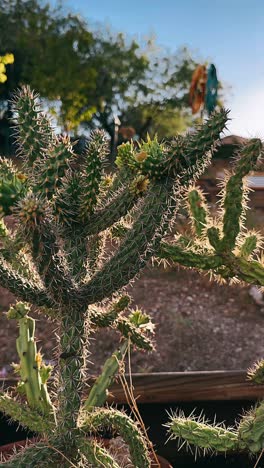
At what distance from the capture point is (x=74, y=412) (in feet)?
5.64

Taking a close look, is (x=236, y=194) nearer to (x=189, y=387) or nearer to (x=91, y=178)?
(x=91, y=178)

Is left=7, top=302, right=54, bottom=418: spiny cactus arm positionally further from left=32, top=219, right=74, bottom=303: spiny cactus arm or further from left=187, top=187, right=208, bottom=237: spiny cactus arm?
left=187, top=187, right=208, bottom=237: spiny cactus arm

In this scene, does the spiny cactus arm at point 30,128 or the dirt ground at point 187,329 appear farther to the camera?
the dirt ground at point 187,329

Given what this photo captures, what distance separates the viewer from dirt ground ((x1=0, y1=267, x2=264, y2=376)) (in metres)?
3.81

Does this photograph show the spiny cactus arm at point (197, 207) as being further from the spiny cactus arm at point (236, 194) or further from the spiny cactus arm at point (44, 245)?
the spiny cactus arm at point (44, 245)

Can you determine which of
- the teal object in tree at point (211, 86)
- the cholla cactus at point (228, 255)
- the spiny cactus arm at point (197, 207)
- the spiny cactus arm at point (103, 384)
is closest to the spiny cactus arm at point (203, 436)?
the cholla cactus at point (228, 255)

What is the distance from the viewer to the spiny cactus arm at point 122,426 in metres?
1.79

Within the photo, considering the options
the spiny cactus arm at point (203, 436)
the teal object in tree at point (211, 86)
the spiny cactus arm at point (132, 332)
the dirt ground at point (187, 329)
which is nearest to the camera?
the spiny cactus arm at point (203, 436)

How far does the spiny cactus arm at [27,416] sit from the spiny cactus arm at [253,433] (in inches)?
25.0

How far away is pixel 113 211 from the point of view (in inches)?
58.5

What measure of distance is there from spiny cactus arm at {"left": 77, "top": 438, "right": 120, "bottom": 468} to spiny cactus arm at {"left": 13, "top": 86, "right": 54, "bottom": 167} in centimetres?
87

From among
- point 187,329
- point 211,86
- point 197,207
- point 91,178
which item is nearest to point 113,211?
point 91,178

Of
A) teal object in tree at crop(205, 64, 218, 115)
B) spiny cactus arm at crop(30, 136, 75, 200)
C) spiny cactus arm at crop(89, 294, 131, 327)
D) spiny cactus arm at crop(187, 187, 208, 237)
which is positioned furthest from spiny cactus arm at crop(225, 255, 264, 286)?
teal object in tree at crop(205, 64, 218, 115)

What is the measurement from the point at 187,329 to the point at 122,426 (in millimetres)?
2362
